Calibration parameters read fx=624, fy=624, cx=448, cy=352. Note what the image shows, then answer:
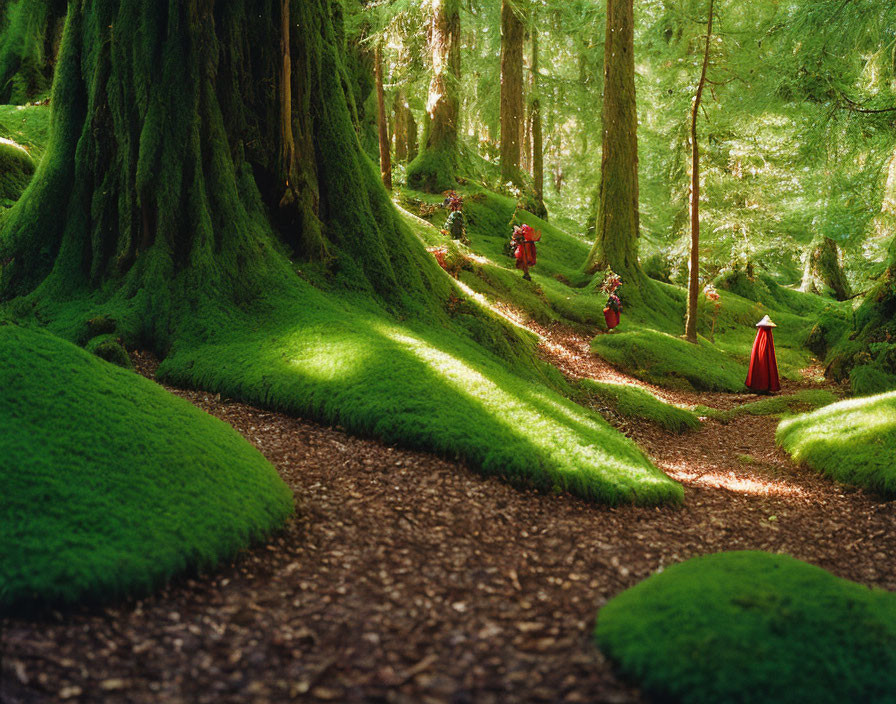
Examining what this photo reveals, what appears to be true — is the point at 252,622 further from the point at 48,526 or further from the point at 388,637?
the point at 48,526

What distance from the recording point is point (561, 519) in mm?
4449

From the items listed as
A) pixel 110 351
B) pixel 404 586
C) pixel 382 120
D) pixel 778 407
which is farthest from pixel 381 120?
pixel 404 586

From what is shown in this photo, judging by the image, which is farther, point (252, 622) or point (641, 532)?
point (641, 532)

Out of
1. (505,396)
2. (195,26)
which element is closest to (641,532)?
(505,396)

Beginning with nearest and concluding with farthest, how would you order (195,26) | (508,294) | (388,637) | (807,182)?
(388,637) → (195,26) → (508,294) → (807,182)

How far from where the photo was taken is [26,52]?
14234 millimetres

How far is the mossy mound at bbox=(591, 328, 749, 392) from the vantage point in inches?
456

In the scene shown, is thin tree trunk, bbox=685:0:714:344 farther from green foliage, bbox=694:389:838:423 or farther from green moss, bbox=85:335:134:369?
green moss, bbox=85:335:134:369

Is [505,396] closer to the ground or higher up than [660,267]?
closer to the ground

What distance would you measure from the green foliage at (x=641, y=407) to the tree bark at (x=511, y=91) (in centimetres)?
1225

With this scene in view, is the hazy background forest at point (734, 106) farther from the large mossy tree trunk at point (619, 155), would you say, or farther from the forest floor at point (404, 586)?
the forest floor at point (404, 586)

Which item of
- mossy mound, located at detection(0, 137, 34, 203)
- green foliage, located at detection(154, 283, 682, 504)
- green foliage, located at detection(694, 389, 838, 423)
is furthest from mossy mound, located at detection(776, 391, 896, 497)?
mossy mound, located at detection(0, 137, 34, 203)

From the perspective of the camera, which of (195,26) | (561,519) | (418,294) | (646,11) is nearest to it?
(561,519)

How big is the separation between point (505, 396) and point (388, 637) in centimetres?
357
